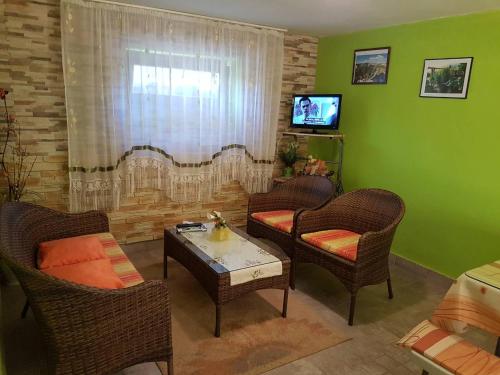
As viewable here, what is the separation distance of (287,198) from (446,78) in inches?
70.0

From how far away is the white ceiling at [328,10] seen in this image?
9.33 ft

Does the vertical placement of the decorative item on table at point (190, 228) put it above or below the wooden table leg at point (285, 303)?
above

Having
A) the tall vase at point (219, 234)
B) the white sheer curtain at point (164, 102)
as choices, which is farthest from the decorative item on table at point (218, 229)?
the white sheer curtain at point (164, 102)

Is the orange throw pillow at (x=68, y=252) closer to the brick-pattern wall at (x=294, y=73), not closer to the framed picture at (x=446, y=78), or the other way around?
the brick-pattern wall at (x=294, y=73)

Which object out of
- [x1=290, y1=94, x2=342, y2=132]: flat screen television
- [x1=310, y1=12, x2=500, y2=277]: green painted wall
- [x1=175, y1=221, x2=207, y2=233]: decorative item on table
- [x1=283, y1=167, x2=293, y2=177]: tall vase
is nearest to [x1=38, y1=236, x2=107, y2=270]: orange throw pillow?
[x1=175, y1=221, x2=207, y2=233]: decorative item on table

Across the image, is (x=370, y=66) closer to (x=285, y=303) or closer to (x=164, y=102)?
(x=164, y=102)

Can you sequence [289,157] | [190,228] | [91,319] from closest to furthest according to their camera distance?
[91,319] < [190,228] < [289,157]

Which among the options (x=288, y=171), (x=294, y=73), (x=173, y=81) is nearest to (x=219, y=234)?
(x=173, y=81)

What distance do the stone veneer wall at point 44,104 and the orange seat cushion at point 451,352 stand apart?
9.14 feet

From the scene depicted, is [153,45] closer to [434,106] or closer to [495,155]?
[434,106]

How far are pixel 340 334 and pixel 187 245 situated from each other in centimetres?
123

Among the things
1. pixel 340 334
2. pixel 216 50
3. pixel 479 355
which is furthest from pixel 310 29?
pixel 479 355

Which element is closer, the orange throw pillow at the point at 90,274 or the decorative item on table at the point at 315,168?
the orange throw pillow at the point at 90,274

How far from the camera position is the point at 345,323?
262cm
